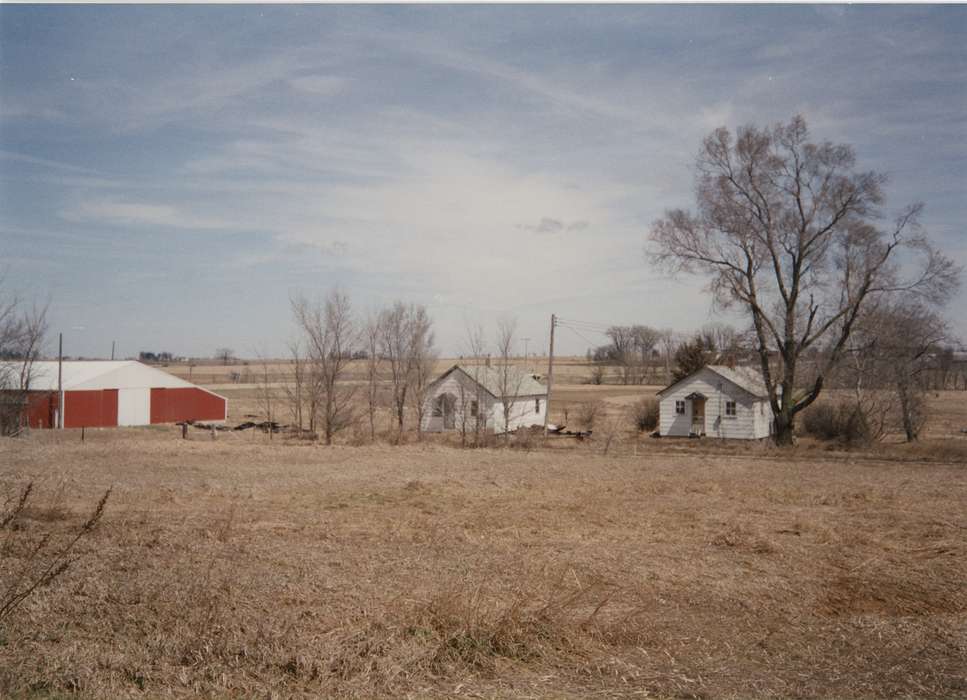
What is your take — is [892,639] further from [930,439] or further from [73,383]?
[73,383]

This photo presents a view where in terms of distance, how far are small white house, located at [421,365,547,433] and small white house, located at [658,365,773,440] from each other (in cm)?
696

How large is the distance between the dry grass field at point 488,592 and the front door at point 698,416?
73.4 feet

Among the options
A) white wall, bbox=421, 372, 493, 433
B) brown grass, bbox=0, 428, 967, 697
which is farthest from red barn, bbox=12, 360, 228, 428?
brown grass, bbox=0, 428, 967, 697

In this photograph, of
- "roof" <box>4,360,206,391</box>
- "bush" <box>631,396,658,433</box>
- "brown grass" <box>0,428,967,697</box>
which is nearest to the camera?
"brown grass" <box>0,428,967,697</box>

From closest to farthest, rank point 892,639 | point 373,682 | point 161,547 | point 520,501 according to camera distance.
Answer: point 373,682 → point 892,639 → point 161,547 → point 520,501

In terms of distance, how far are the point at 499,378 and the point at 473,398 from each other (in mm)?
3472

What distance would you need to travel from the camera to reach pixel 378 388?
46719 millimetres

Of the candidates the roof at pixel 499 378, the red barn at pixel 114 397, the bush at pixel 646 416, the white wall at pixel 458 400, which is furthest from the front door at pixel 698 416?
the red barn at pixel 114 397

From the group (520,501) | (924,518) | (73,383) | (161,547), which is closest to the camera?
(161,547)

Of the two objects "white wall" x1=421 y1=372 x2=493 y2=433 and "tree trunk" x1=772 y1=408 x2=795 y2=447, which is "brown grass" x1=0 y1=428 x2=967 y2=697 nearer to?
"tree trunk" x1=772 y1=408 x2=795 y2=447

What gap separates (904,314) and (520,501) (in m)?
24.8

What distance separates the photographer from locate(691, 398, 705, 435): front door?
40.5 metres

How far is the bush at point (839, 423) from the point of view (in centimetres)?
3341

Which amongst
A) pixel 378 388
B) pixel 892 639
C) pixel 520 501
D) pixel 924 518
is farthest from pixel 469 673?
pixel 378 388
